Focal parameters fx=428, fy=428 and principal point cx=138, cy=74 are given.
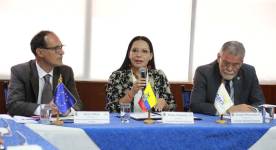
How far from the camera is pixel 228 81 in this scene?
3451 millimetres

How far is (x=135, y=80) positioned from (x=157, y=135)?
1068mm

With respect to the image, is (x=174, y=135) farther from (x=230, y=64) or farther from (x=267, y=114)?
(x=230, y=64)

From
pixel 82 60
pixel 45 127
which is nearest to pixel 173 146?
pixel 45 127

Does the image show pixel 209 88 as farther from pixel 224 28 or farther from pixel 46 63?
pixel 224 28

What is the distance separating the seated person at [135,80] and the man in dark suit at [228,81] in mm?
267

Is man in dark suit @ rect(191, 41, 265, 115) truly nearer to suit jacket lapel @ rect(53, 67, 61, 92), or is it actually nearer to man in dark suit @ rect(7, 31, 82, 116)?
man in dark suit @ rect(7, 31, 82, 116)

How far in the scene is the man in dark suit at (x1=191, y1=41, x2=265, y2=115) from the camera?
323 centimetres

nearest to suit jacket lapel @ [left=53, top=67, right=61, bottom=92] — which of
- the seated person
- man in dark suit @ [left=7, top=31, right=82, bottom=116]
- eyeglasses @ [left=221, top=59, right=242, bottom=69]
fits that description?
man in dark suit @ [left=7, top=31, right=82, bottom=116]

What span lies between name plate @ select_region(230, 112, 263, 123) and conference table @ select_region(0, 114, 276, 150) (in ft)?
0.21

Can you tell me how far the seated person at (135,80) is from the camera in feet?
11.2

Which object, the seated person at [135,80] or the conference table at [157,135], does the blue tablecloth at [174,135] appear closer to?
the conference table at [157,135]

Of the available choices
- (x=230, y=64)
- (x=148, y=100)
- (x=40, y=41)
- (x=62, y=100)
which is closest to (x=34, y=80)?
(x=40, y=41)

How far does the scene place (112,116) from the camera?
2.91m

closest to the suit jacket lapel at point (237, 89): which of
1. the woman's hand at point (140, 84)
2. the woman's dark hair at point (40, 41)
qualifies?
the woman's hand at point (140, 84)
